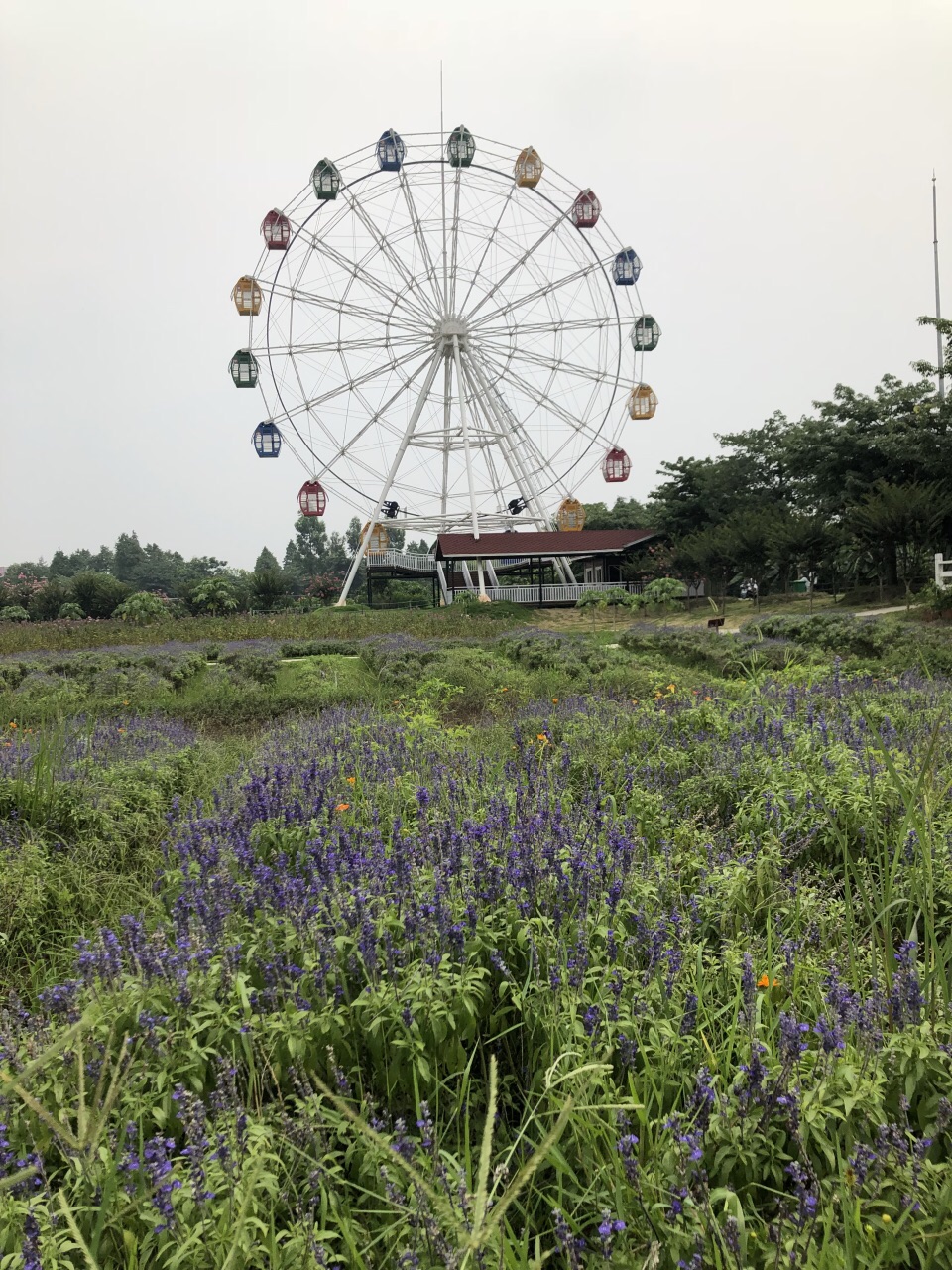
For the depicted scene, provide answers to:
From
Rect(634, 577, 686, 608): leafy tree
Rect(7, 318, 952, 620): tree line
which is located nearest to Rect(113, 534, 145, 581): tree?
Rect(7, 318, 952, 620): tree line

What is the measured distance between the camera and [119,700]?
Answer: 880cm

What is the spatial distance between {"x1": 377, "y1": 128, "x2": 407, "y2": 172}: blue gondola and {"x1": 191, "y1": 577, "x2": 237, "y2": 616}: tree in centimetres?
1917

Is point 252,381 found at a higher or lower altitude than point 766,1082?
higher

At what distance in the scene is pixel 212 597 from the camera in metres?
37.1

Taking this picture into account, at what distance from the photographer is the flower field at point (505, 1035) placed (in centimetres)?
135

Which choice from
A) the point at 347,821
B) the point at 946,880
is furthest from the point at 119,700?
the point at 946,880

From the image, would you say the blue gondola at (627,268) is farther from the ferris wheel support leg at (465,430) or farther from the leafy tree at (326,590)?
the leafy tree at (326,590)

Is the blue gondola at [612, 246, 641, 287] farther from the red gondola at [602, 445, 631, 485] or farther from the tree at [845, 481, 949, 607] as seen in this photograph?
the tree at [845, 481, 949, 607]

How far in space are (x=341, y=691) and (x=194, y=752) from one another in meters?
3.36

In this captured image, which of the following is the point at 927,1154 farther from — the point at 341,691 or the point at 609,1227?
the point at 341,691

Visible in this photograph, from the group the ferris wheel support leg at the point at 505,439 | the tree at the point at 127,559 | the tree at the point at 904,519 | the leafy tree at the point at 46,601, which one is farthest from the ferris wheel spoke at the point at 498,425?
the tree at the point at 127,559

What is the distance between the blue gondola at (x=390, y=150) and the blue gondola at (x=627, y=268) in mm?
9201

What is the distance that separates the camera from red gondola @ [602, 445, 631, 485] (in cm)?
3123

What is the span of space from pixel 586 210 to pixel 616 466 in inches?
392
